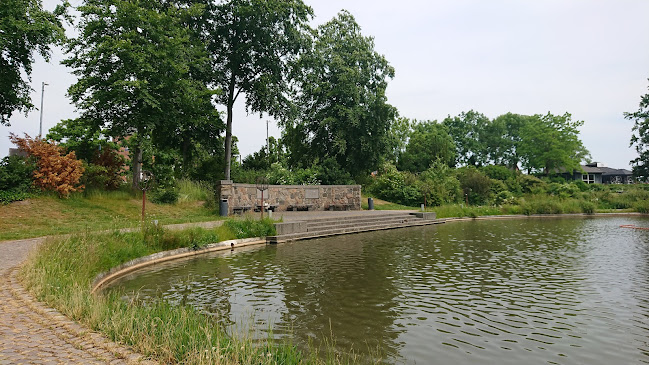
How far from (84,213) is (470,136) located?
68.5 metres

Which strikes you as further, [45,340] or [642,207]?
[642,207]

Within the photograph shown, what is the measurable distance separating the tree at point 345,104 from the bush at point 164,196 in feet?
42.0

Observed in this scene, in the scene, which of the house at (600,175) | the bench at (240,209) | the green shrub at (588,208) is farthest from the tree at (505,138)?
the bench at (240,209)

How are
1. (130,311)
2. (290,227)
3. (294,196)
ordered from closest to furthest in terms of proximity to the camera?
(130,311) → (290,227) → (294,196)

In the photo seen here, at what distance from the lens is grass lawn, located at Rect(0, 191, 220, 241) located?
45.6ft

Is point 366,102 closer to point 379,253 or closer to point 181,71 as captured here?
point 181,71

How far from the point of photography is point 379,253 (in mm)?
13875

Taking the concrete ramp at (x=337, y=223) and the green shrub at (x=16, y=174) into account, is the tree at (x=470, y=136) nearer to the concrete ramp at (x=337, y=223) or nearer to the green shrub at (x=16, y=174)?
the concrete ramp at (x=337, y=223)

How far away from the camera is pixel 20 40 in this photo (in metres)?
18.1

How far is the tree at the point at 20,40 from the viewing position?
1659 cm

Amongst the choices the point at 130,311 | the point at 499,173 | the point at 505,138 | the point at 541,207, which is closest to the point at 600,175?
the point at 505,138

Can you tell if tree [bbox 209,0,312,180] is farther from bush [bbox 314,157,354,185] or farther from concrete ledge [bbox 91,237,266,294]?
concrete ledge [bbox 91,237,266,294]

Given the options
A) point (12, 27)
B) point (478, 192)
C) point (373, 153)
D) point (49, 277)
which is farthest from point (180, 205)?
point (478, 192)

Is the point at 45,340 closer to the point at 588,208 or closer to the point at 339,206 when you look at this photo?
the point at 339,206
